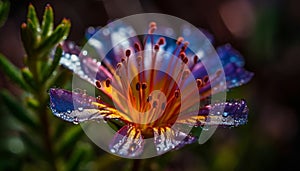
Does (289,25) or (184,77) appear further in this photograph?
(289,25)

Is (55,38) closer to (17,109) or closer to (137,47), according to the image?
(137,47)

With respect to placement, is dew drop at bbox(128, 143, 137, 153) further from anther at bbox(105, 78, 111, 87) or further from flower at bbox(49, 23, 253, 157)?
anther at bbox(105, 78, 111, 87)

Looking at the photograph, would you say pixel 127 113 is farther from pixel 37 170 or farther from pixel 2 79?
pixel 2 79

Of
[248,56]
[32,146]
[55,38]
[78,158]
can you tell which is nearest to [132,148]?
[55,38]

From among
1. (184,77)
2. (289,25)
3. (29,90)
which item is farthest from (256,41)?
(29,90)

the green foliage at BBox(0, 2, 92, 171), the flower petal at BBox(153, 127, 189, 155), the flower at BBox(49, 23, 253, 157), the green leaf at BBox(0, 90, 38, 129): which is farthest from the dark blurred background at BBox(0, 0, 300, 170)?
the flower petal at BBox(153, 127, 189, 155)

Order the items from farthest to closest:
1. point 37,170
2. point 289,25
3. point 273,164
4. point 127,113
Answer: point 289,25 → point 273,164 → point 37,170 → point 127,113

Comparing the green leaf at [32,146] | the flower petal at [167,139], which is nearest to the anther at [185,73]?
the flower petal at [167,139]
